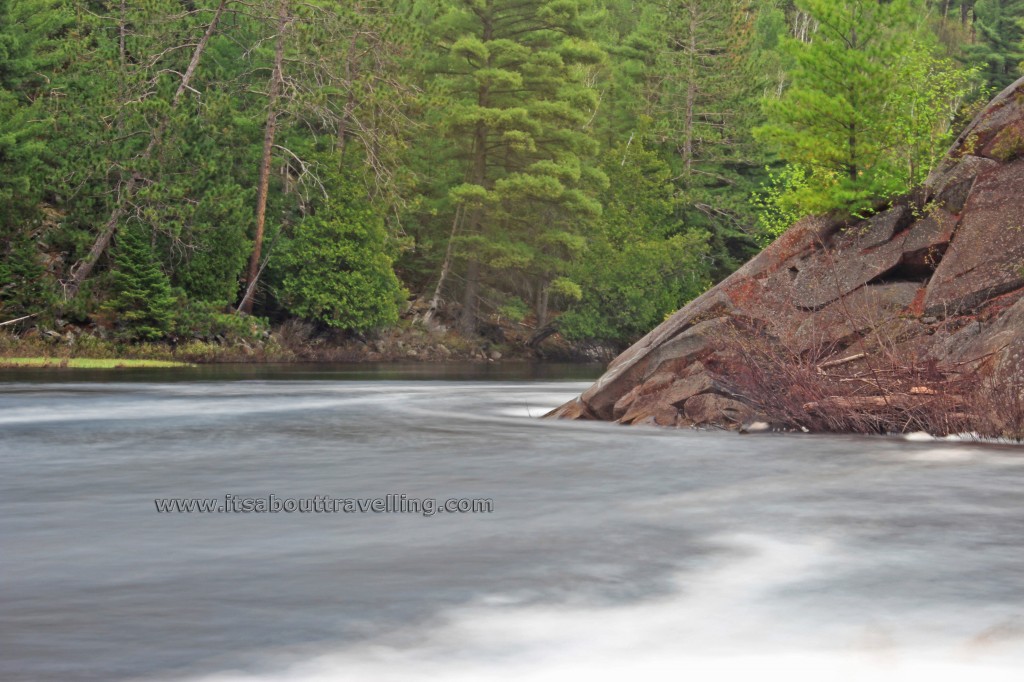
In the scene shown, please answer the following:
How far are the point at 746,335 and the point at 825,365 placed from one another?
6.31 feet

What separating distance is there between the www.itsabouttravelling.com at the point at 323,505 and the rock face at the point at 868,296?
7.95m

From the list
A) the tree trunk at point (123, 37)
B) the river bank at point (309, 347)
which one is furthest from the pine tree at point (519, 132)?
the tree trunk at point (123, 37)

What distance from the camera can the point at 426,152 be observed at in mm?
64438

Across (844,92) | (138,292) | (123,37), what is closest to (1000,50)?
(123,37)

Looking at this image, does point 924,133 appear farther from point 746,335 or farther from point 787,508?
point 787,508

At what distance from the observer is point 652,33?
7438 centimetres

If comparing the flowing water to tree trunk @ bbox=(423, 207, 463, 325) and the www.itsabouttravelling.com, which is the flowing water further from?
tree trunk @ bbox=(423, 207, 463, 325)

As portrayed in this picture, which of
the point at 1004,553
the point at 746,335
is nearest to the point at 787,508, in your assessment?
the point at 1004,553

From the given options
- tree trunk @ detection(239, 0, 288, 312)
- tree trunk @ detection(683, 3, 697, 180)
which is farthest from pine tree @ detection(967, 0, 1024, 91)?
tree trunk @ detection(239, 0, 288, 312)

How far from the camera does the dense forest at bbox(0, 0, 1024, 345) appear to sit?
81.0ft

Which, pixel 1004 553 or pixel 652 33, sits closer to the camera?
pixel 1004 553

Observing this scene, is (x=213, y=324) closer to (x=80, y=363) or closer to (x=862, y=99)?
(x=80, y=363)

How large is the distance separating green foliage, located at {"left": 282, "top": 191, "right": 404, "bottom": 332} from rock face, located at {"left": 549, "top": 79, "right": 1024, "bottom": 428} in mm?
32235

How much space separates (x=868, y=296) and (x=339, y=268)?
36.7m
